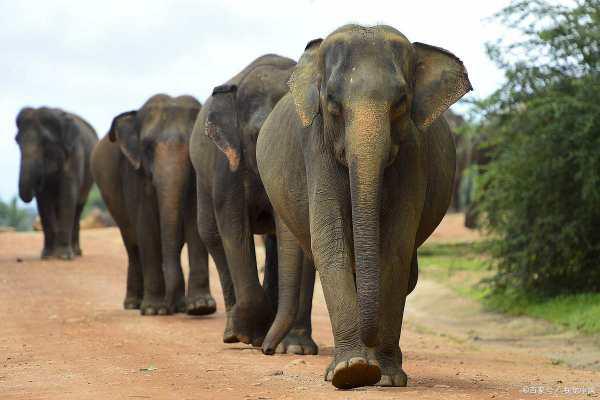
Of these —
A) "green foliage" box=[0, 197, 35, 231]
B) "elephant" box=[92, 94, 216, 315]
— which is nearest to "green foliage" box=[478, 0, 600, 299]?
"elephant" box=[92, 94, 216, 315]

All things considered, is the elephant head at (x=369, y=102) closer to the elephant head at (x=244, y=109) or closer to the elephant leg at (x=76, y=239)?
the elephant head at (x=244, y=109)

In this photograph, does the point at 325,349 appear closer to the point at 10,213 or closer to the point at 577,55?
the point at 577,55

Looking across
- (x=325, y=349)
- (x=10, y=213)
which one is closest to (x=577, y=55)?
(x=325, y=349)

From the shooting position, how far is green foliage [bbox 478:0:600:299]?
16.3 meters

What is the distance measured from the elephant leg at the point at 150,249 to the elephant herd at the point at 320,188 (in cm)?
4

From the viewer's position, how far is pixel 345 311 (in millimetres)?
7875

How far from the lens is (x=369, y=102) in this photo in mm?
7703

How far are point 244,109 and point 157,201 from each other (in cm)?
398

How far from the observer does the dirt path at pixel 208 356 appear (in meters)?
7.99

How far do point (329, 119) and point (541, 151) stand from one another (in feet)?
30.6

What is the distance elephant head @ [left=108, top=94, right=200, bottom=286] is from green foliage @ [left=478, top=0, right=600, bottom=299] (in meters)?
4.61

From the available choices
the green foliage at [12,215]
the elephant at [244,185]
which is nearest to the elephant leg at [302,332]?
the elephant at [244,185]

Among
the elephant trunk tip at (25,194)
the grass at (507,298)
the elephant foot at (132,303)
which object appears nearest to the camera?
the grass at (507,298)

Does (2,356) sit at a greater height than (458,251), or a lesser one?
greater
